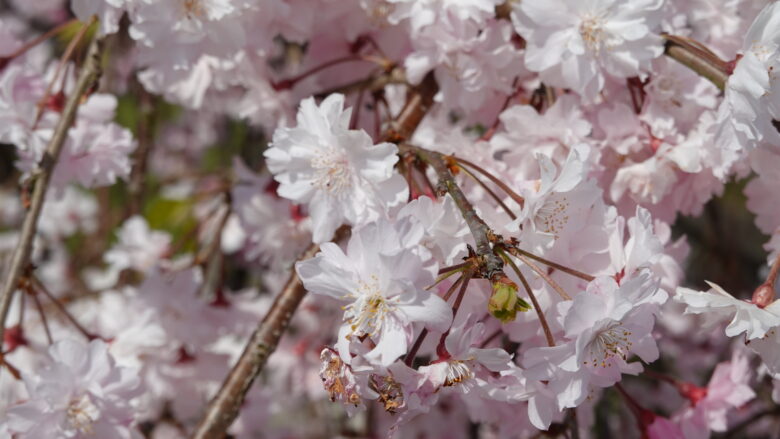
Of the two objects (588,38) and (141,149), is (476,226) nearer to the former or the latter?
(588,38)

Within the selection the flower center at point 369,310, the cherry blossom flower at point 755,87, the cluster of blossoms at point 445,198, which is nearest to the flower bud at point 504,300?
the cluster of blossoms at point 445,198

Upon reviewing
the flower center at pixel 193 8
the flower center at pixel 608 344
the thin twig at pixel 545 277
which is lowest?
the flower center at pixel 608 344

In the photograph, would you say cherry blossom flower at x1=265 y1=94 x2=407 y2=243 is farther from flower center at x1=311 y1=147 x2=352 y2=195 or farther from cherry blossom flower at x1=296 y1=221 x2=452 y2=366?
cherry blossom flower at x1=296 y1=221 x2=452 y2=366

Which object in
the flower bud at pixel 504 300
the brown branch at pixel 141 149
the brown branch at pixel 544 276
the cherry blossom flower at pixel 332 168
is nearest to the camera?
the flower bud at pixel 504 300

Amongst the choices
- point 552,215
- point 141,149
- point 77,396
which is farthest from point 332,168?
point 141,149

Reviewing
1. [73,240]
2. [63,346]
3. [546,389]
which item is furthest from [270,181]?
[73,240]

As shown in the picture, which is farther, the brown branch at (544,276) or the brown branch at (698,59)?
the brown branch at (698,59)

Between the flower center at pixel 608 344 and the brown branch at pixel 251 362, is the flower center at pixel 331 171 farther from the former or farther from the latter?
the flower center at pixel 608 344
